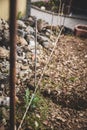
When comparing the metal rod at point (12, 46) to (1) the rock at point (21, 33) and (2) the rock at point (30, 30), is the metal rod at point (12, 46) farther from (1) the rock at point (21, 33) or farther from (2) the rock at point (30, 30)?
(2) the rock at point (30, 30)

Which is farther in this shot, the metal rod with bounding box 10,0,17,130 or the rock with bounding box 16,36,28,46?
the rock with bounding box 16,36,28,46

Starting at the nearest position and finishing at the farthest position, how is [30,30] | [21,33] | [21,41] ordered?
[21,41] < [21,33] < [30,30]

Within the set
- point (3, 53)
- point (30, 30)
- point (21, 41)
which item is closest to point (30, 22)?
point (30, 30)

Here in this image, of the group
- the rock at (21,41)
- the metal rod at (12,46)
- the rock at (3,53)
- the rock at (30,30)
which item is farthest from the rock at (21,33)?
the metal rod at (12,46)

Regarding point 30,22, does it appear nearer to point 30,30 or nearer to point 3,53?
point 30,30

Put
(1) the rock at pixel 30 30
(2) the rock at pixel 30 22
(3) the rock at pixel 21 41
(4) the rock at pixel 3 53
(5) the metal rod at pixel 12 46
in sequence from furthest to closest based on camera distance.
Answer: (2) the rock at pixel 30 22
(1) the rock at pixel 30 30
(3) the rock at pixel 21 41
(4) the rock at pixel 3 53
(5) the metal rod at pixel 12 46

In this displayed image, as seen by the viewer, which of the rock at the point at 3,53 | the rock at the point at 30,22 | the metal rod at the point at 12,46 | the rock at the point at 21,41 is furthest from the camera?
the rock at the point at 30,22

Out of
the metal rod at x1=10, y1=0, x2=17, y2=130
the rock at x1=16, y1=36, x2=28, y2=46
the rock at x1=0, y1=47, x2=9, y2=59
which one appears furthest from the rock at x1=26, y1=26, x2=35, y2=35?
the metal rod at x1=10, y1=0, x2=17, y2=130

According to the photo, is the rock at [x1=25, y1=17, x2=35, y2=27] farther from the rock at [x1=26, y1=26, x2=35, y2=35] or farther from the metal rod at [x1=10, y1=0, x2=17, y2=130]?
the metal rod at [x1=10, y1=0, x2=17, y2=130]

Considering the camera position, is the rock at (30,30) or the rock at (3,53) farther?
the rock at (30,30)

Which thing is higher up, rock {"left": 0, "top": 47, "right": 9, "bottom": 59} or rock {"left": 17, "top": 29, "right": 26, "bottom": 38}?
rock {"left": 17, "top": 29, "right": 26, "bottom": 38}

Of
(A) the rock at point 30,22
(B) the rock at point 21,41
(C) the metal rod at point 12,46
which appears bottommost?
(B) the rock at point 21,41

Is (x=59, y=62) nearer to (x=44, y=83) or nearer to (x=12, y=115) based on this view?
(x=44, y=83)

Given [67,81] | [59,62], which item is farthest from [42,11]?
[67,81]
